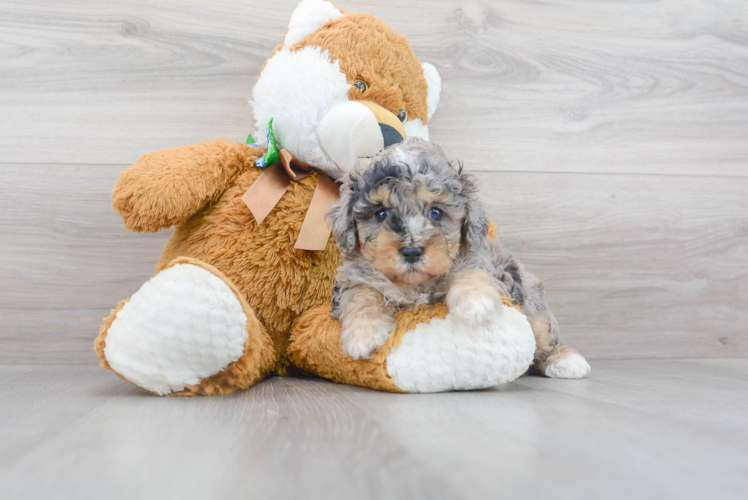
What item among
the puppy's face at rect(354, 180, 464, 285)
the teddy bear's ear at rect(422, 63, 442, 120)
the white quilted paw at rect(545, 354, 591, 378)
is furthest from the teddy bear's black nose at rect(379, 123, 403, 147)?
the white quilted paw at rect(545, 354, 591, 378)

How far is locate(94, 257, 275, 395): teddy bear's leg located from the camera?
38.4 inches

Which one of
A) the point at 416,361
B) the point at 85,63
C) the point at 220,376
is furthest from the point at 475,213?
the point at 85,63

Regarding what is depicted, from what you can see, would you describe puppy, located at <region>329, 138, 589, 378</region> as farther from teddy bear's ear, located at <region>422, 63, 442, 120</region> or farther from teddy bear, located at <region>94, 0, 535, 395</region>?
teddy bear's ear, located at <region>422, 63, 442, 120</region>

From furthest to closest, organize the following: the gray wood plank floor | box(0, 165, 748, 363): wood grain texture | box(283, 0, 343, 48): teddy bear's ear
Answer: box(0, 165, 748, 363): wood grain texture → box(283, 0, 343, 48): teddy bear's ear → the gray wood plank floor

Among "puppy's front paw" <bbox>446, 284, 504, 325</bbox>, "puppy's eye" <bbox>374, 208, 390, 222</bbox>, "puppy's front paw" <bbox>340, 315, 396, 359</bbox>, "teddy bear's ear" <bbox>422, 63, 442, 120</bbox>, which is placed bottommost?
"puppy's front paw" <bbox>340, 315, 396, 359</bbox>

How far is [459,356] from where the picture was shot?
1.02m

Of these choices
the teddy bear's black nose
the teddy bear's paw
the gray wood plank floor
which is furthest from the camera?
the teddy bear's black nose

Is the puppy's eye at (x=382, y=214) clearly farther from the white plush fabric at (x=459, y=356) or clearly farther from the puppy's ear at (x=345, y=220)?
the white plush fabric at (x=459, y=356)

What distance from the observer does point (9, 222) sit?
160 centimetres

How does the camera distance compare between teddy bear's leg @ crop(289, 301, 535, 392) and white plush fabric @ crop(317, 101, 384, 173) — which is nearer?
teddy bear's leg @ crop(289, 301, 535, 392)

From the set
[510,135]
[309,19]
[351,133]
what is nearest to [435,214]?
[351,133]

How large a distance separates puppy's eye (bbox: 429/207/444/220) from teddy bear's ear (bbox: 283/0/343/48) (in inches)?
23.7

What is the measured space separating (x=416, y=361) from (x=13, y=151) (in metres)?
1.41

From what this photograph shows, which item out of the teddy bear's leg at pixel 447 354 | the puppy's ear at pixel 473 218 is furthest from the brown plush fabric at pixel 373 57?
the teddy bear's leg at pixel 447 354
